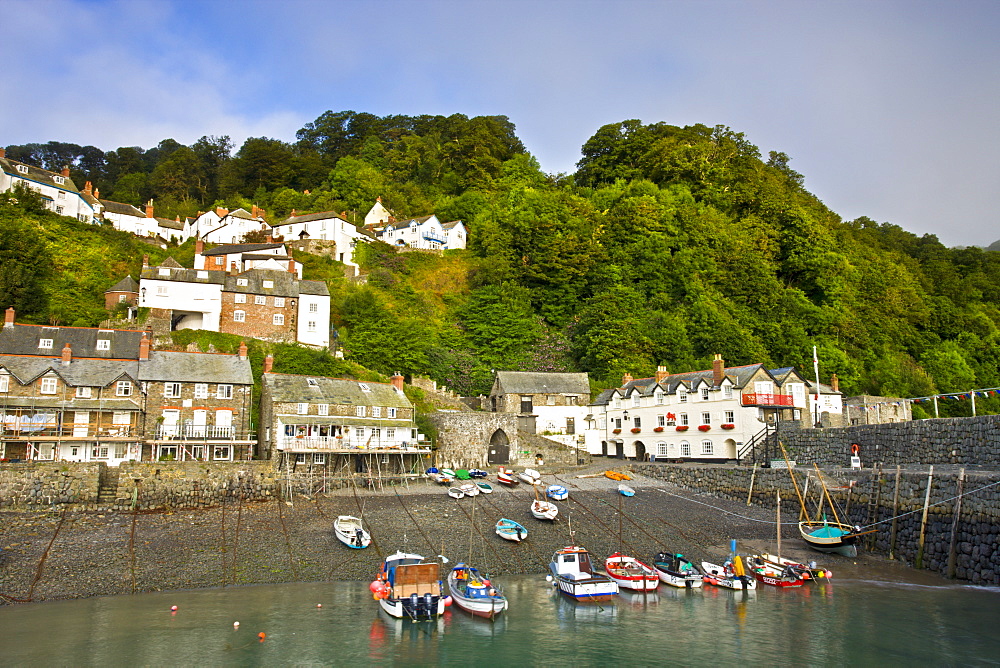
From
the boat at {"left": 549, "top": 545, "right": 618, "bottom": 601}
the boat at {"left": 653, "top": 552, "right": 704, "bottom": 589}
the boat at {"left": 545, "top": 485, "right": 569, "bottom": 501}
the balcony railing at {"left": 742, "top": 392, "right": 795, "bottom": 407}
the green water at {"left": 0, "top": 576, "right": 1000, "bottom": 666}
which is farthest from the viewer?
the balcony railing at {"left": 742, "top": 392, "right": 795, "bottom": 407}

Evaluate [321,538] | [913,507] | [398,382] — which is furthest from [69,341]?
[913,507]

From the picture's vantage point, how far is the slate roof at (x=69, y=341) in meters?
38.0

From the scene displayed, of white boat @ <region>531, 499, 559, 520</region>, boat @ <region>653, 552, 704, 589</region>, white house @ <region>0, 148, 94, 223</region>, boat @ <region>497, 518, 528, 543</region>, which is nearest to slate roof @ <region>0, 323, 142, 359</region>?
boat @ <region>497, 518, 528, 543</region>

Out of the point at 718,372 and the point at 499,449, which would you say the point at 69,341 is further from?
the point at 718,372

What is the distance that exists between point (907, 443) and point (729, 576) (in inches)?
501

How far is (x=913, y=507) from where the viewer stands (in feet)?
92.4

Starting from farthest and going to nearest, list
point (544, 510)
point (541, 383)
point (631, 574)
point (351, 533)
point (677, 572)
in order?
point (541, 383) → point (544, 510) → point (351, 533) → point (677, 572) → point (631, 574)

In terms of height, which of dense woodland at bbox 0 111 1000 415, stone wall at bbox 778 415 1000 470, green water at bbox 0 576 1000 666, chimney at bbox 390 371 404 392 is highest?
dense woodland at bbox 0 111 1000 415

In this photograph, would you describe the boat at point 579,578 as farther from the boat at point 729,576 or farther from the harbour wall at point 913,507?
the harbour wall at point 913,507

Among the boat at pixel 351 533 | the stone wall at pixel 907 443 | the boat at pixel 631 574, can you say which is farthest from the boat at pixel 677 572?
the stone wall at pixel 907 443

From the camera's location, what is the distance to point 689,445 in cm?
4519

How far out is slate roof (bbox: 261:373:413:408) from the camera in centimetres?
3916

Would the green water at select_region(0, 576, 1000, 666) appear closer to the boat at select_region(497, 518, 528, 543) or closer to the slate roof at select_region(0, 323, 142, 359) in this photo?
the boat at select_region(497, 518, 528, 543)

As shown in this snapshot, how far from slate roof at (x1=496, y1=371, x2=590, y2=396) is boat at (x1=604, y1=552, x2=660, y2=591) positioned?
2299cm
